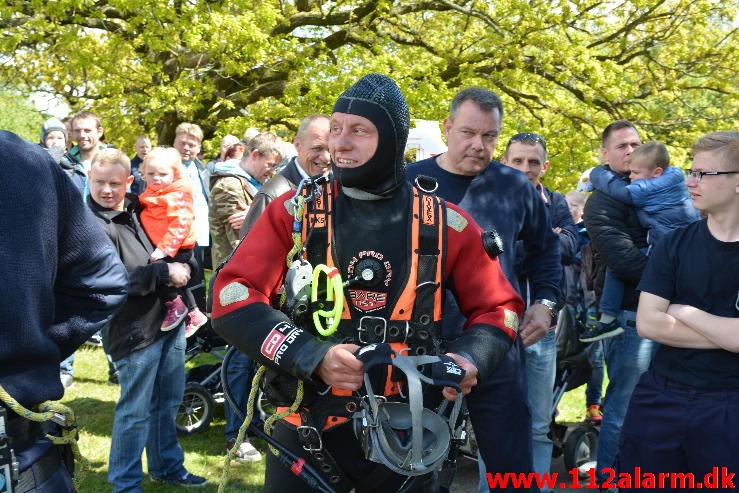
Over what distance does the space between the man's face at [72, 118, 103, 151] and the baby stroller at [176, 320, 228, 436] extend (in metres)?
2.46

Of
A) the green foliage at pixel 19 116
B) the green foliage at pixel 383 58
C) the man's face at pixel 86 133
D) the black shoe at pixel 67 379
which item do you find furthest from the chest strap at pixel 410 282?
the green foliage at pixel 19 116

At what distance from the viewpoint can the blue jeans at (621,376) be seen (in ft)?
16.0

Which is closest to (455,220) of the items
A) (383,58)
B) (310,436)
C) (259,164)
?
(310,436)

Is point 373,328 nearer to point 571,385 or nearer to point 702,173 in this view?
point 702,173

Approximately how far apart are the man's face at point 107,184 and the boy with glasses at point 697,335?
3007 mm

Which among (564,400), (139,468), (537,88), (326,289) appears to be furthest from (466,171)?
(537,88)

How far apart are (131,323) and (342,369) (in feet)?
8.40

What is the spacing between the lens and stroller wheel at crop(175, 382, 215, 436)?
6.05m

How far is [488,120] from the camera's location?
3.92 meters

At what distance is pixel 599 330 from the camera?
17.1ft

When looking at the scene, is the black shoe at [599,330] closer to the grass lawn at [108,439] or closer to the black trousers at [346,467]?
the grass lawn at [108,439]

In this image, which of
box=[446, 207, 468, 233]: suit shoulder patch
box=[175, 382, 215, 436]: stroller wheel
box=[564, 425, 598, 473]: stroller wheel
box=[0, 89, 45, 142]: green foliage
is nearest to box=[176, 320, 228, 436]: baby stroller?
box=[175, 382, 215, 436]: stroller wheel

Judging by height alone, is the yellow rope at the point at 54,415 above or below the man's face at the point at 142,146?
below

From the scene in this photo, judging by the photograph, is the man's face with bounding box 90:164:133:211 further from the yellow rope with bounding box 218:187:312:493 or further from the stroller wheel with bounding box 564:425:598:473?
the stroller wheel with bounding box 564:425:598:473
